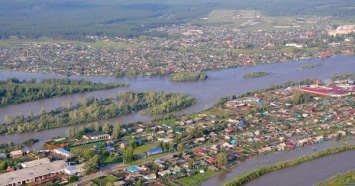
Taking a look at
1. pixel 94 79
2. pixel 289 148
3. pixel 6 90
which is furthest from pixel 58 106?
pixel 289 148

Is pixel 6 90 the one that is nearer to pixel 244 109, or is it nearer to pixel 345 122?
pixel 244 109

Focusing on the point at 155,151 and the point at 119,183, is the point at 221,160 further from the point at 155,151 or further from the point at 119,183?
the point at 119,183

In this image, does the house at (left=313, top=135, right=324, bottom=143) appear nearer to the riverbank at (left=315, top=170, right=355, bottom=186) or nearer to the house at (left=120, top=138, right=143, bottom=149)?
the riverbank at (left=315, top=170, right=355, bottom=186)

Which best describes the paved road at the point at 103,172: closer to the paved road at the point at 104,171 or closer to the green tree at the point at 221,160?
the paved road at the point at 104,171

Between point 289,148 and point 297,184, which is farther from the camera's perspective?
point 289,148

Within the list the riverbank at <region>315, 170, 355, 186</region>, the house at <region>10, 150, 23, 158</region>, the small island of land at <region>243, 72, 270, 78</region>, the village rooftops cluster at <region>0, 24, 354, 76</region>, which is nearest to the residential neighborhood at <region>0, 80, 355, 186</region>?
the house at <region>10, 150, 23, 158</region>
